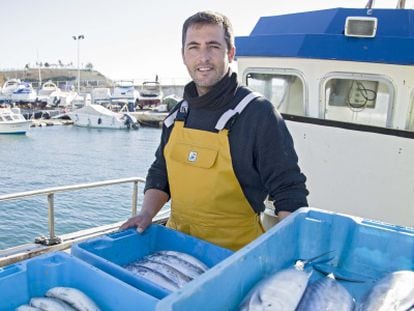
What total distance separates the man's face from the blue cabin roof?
2625 mm

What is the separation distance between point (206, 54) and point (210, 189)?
2.42 ft

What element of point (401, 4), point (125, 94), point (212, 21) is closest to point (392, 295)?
point (212, 21)

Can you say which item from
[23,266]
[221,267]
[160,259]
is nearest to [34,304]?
[23,266]

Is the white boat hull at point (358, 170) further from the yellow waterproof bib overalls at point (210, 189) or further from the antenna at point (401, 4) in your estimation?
the yellow waterproof bib overalls at point (210, 189)

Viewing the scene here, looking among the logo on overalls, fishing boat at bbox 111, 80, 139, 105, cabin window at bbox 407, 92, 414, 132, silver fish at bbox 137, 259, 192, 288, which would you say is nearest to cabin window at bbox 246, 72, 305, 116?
cabin window at bbox 407, 92, 414, 132

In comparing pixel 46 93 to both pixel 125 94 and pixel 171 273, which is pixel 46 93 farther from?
pixel 171 273

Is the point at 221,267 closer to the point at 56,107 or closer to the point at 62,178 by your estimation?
the point at 62,178

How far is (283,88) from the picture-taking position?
5414 millimetres

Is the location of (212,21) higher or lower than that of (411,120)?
higher

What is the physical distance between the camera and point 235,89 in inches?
95.2

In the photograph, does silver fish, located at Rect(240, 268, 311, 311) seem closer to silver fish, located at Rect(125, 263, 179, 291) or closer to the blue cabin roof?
silver fish, located at Rect(125, 263, 179, 291)

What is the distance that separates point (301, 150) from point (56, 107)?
187ft

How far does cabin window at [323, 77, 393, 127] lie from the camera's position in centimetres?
464

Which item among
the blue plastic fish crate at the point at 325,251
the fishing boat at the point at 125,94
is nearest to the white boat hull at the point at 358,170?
the blue plastic fish crate at the point at 325,251
